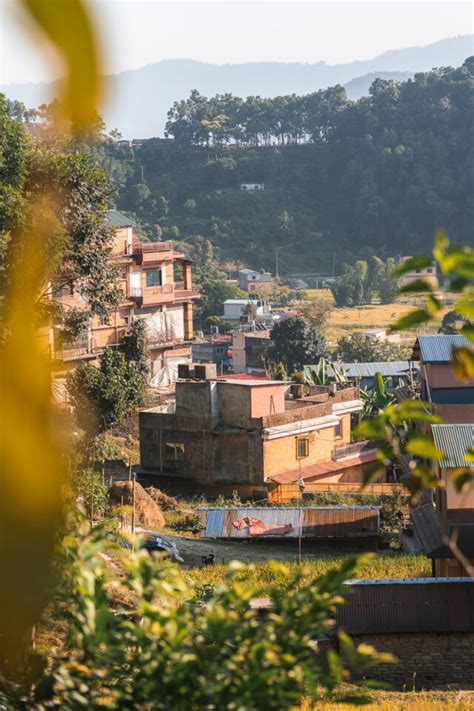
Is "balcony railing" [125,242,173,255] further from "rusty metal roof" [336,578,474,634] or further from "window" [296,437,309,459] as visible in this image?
"rusty metal roof" [336,578,474,634]

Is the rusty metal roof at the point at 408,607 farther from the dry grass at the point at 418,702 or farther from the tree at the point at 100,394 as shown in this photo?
the tree at the point at 100,394

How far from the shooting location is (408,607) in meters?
14.8

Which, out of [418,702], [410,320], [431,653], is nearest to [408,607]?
[431,653]

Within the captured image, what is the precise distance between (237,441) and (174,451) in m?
1.82

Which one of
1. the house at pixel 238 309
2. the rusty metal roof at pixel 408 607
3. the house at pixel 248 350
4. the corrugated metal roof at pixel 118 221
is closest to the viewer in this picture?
the rusty metal roof at pixel 408 607

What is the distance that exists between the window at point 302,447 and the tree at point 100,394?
15.2 feet

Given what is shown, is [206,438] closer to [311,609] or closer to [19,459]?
[311,609]

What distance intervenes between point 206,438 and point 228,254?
58675mm

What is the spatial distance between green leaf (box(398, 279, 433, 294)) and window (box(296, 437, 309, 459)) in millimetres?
24727

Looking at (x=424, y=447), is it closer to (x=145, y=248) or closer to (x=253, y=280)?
(x=145, y=248)

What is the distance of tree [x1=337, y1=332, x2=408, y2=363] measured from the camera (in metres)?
50.5

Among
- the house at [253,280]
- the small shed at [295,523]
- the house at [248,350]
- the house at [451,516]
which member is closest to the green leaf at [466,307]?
the house at [451,516]

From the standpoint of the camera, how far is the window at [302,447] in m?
27.1

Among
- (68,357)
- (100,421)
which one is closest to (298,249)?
(68,357)
